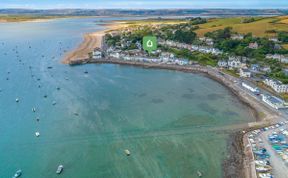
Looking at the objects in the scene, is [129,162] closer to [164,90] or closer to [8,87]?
[164,90]

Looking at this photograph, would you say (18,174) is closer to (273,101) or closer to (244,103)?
(244,103)

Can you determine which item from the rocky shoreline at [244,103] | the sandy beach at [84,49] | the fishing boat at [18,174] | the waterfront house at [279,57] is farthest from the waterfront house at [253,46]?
the fishing boat at [18,174]

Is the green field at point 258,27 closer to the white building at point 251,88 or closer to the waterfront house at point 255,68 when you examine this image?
the waterfront house at point 255,68

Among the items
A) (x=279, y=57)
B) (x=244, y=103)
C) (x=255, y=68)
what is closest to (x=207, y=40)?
(x=279, y=57)

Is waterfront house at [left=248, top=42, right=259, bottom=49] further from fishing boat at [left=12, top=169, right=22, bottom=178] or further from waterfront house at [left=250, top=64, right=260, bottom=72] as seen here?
fishing boat at [left=12, top=169, right=22, bottom=178]

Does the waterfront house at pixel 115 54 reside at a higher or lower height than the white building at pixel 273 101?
higher

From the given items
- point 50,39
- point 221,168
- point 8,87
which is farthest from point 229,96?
point 50,39
